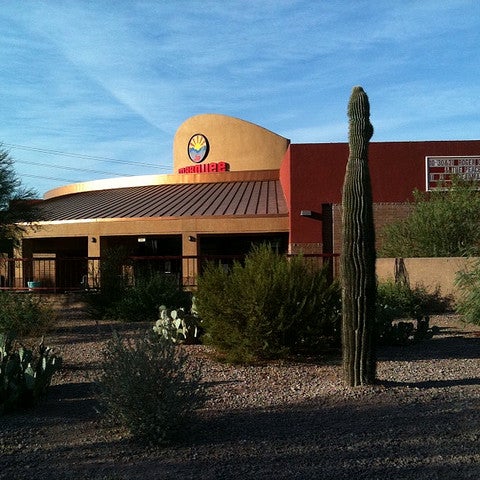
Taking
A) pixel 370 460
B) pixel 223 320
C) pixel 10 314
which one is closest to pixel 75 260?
pixel 10 314

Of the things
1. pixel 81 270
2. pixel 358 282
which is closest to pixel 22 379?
pixel 358 282

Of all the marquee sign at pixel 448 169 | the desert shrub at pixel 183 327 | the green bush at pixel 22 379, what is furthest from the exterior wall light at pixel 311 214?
the green bush at pixel 22 379

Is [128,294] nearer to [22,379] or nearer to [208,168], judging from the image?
[22,379]

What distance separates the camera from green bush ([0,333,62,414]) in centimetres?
754

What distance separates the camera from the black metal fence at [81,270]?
2048 cm

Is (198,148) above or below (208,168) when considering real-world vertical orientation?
above

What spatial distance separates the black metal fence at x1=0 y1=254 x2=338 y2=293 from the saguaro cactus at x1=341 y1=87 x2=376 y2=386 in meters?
11.0

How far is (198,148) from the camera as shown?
38.7 metres

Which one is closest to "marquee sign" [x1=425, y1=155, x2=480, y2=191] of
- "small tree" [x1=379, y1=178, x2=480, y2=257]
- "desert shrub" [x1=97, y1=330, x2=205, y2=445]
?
"small tree" [x1=379, y1=178, x2=480, y2=257]

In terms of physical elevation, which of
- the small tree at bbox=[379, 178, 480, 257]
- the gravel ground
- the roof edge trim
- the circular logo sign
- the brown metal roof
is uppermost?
the circular logo sign

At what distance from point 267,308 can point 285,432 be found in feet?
11.6

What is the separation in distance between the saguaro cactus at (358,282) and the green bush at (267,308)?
5.88 ft

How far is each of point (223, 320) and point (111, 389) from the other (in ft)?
12.9

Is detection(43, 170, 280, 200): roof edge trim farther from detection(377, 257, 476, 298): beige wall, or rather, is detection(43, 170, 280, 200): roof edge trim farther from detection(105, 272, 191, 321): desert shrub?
detection(105, 272, 191, 321): desert shrub
